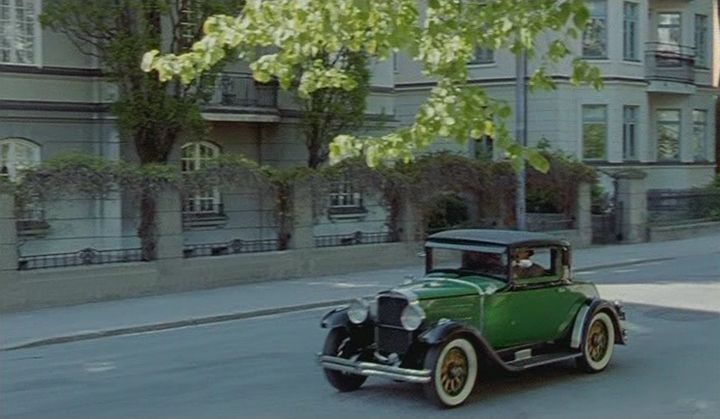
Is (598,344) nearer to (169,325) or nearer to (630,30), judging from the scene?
(169,325)

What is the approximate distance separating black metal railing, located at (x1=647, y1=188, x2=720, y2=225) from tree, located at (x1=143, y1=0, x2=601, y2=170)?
74.0ft

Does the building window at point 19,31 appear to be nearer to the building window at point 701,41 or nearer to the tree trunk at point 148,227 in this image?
the tree trunk at point 148,227

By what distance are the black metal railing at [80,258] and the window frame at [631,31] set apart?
77.2 feet

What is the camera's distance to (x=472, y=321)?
9523mm

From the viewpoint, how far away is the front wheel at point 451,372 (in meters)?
9.02

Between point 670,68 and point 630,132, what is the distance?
3.41m

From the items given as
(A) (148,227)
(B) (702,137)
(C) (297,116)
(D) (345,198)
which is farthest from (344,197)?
(B) (702,137)

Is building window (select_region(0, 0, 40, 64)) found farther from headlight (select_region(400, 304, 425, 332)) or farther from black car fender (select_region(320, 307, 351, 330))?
headlight (select_region(400, 304, 425, 332))

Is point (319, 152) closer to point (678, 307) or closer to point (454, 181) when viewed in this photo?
point (454, 181)

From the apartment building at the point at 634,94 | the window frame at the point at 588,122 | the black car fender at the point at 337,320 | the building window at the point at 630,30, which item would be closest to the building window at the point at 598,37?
the apartment building at the point at 634,94

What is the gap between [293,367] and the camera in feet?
37.7

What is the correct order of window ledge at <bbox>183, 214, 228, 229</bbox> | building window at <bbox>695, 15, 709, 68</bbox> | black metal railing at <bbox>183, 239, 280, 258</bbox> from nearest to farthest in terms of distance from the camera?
window ledge at <bbox>183, 214, 228, 229</bbox>
black metal railing at <bbox>183, 239, 280, 258</bbox>
building window at <bbox>695, 15, 709, 68</bbox>

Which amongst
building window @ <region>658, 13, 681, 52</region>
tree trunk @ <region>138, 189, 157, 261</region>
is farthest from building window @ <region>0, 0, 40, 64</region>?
building window @ <region>658, 13, 681, 52</region>

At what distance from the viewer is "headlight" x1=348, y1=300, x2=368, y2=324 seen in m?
9.70
